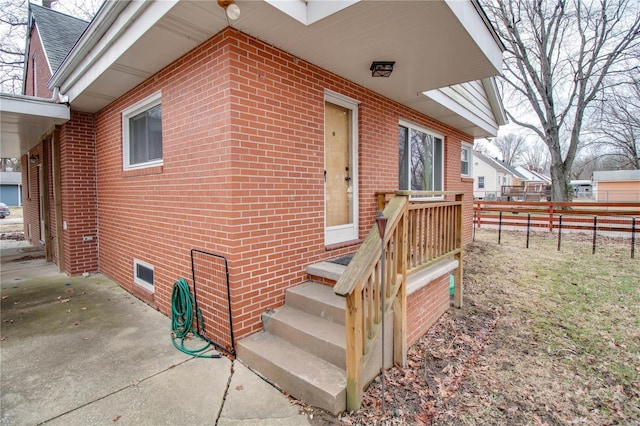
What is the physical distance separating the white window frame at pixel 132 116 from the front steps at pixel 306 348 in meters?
2.62

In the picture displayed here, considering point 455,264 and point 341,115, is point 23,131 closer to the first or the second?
point 341,115

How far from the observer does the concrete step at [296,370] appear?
2348mm

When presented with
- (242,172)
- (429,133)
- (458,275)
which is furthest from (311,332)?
(429,133)

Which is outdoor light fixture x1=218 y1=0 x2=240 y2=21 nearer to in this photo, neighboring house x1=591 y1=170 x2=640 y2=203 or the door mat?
the door mat

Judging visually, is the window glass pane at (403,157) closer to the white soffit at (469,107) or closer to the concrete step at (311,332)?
the white soffit at (469,107)

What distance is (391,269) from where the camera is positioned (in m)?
2.95

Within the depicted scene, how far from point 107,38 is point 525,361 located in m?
5.75

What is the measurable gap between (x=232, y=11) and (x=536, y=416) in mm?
4108

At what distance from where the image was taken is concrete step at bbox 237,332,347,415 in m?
2.35

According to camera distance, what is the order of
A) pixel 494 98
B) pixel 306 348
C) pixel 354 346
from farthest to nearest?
pixel 494 98, pixel 306 348, pixel 354 346

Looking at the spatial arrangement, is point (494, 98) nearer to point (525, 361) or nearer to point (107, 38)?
point (525, 361)

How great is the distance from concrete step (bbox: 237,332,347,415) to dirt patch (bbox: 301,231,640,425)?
112 millimetres

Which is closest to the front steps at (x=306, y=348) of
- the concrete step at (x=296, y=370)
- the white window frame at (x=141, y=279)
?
the concrete step at (x=296, y=370)

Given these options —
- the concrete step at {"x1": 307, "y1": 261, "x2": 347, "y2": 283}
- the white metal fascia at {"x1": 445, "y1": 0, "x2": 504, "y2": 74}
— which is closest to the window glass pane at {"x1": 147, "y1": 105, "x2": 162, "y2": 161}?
the concrete step at {"x1": 307, "y1": 261, "x2": 347, "y2": 283}
